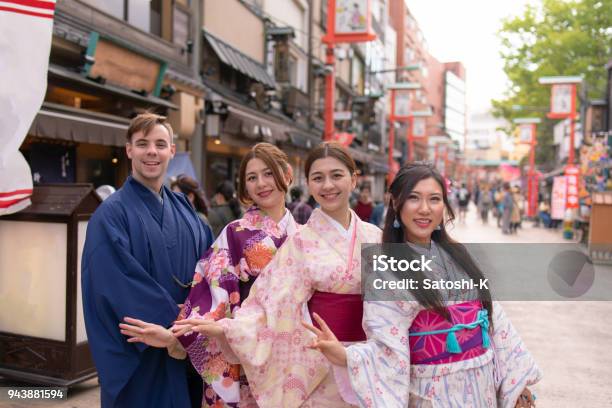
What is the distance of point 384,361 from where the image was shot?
203 centimetres

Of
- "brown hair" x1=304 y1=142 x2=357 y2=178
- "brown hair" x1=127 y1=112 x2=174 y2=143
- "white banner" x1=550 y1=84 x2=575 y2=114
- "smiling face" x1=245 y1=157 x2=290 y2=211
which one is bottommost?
"smiling face" x1=245 y1=157 x2=290 y2=211

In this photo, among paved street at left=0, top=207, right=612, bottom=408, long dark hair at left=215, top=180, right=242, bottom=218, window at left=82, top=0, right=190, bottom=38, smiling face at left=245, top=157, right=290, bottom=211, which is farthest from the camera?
window at left=82, top=0, right=190, bottom=38

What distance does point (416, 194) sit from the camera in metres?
2.20

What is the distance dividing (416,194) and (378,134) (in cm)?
3499

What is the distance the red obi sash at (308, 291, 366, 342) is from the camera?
229 centimetres

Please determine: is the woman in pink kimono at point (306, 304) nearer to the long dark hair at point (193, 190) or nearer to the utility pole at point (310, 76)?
the long dark hair at point (193, 190)

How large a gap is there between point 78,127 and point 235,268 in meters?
5.15

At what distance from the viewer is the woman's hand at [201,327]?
7.80 ft

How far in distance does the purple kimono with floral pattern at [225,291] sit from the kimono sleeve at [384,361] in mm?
744

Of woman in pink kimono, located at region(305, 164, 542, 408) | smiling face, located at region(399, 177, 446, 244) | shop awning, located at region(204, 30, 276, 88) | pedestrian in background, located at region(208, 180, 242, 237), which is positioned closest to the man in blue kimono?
woman in pink kimono, located at region(305, 164, 542, 408)

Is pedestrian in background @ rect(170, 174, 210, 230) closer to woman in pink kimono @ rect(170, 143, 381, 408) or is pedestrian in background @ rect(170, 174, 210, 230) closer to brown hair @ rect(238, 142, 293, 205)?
brown hair @ rect(238, 142, 293, 205)

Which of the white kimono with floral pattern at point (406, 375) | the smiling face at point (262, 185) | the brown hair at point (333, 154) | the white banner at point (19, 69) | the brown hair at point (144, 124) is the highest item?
the white banner at point (19, 69)

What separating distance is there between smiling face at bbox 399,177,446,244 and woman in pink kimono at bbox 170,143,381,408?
273 millimetres

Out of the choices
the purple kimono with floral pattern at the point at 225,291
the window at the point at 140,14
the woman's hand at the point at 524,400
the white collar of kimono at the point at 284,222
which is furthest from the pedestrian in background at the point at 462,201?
the woman's hand at the point at 524,400
